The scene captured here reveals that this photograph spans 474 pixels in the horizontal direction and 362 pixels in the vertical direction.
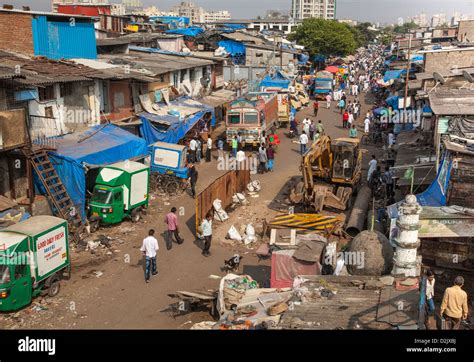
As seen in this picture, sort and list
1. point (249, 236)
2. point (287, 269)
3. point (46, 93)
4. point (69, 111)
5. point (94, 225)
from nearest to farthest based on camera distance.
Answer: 1. point (287, 269)
2. point (249, 236)
3. point (94, 225)
4. point (46, 93)
5. point (69, 111)

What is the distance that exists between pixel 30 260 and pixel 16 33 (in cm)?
1340

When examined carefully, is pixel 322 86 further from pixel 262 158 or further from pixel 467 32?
pixel 262 158

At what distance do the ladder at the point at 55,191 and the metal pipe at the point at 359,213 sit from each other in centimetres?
874

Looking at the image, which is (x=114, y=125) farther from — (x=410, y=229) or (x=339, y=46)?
(x=339, y=46)

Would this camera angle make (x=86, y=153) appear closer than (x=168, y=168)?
Yes

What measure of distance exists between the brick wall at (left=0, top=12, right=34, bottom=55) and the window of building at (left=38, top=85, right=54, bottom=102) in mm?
3551

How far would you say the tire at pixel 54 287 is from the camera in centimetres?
1351

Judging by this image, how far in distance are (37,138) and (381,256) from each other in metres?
13.3

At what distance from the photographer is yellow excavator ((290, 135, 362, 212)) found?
771 inches

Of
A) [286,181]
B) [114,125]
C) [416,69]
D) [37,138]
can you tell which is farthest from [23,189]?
[416,69]

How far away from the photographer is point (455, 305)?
9398mm

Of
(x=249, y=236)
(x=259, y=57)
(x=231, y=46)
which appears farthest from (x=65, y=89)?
(x=259, y=57)

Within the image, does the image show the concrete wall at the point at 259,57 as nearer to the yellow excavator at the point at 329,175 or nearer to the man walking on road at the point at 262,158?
the man walking on road at the point at 262,158

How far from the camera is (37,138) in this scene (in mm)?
19078
